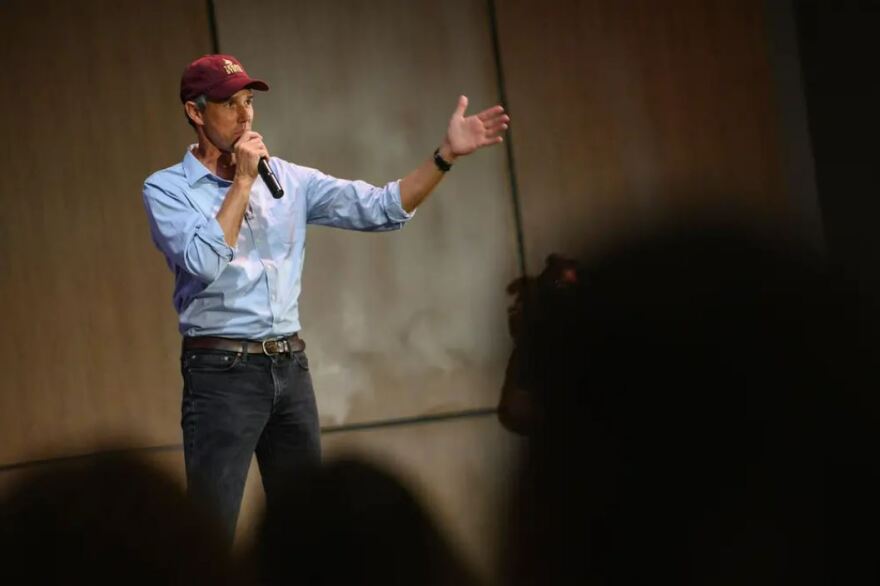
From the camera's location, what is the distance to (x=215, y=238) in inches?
81.2

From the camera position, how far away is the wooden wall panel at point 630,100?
11.1 ft

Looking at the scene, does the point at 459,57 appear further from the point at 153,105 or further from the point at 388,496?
the point at 388,496

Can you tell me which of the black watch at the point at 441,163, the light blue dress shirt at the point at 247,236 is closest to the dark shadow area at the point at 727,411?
the light blue dress shirt at the point at 247,236

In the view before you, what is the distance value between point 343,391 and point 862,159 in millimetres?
1959

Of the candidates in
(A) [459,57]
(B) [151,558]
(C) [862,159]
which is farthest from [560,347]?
(C) [862,159]

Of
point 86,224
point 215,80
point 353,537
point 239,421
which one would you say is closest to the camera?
point 353,537

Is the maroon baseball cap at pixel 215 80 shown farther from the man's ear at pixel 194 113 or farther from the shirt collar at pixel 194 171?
the shirt collar at pixel 194 171

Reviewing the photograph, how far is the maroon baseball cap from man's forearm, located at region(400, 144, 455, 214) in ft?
1.29

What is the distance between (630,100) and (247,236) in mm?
1717

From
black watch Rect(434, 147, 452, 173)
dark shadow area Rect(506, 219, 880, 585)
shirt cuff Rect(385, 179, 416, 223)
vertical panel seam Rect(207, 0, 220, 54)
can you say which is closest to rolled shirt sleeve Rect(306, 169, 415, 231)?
shirt cuff Rect(385, 179, 416, 223)

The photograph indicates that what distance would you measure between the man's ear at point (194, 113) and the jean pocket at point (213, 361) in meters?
0.54

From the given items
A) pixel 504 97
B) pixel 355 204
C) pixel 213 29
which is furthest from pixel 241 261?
pixel 504 97

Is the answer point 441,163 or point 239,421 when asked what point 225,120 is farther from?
point 239,421

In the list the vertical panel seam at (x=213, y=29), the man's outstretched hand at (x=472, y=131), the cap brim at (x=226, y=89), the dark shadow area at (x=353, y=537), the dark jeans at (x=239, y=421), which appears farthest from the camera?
the vertical panel seam at (x=213, y=29)
